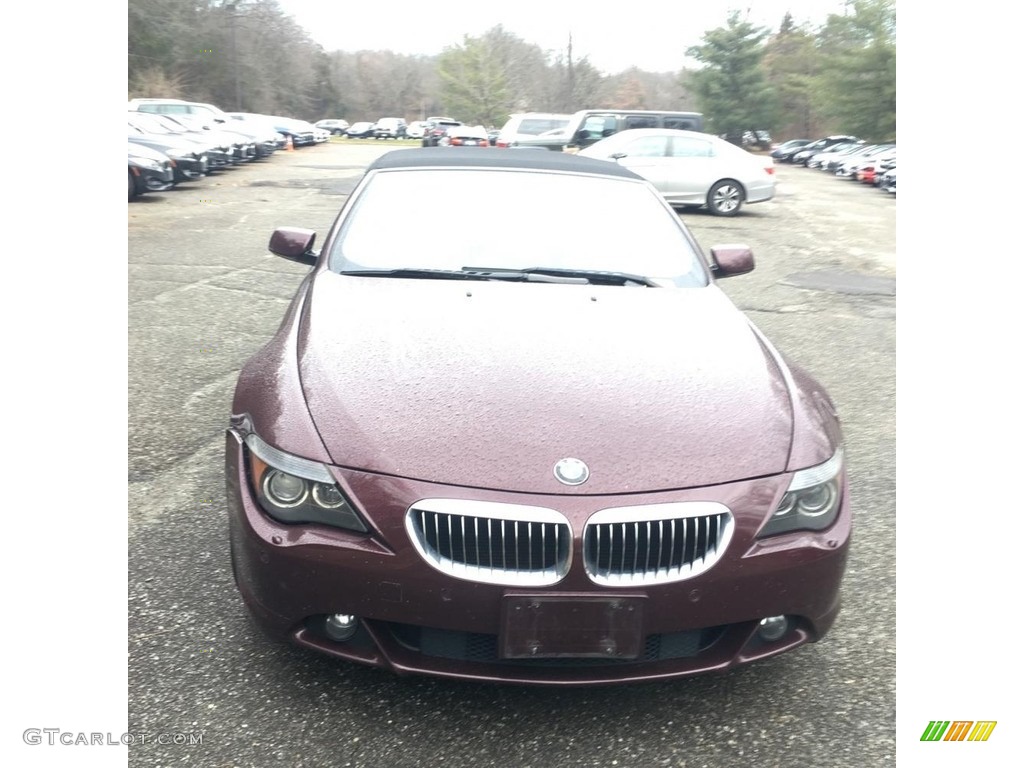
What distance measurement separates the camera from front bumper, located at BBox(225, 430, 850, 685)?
7.36 feet

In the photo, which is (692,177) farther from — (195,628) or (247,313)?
(195,628)

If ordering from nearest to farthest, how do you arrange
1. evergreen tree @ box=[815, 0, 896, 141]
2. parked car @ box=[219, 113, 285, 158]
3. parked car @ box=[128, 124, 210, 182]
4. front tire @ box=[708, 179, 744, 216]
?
front tire @ box=[708, 179, 744, 216] → parked car @ box=[128, 124, 210, 182] → parked car @ box=[219, 113, 285, 158] → evergreen tree @ box=[815, 0, 896, 141]

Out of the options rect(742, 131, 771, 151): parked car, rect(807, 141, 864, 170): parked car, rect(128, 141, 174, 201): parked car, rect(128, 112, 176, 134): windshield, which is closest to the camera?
rect(128, 141, 174, 201): parked car

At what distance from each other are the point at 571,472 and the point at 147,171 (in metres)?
15.3

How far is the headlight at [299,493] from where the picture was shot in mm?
2318

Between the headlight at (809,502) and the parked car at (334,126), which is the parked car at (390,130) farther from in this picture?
the headlight at (809,502)

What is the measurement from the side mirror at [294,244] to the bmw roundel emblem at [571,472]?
2.03 metres

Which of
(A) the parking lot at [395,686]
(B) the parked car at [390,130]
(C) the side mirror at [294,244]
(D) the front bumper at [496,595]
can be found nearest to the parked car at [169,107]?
(A) the parking lot at [395,686]

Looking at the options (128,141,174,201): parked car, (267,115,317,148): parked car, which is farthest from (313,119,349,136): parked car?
(128,141,174,201): parked car

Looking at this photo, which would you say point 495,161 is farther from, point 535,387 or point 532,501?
point 532,501

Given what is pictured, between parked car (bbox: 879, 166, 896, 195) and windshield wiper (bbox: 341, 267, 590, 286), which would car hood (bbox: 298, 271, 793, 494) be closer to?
A: windshield wiper (bbox: 341, 267, 590, 286)

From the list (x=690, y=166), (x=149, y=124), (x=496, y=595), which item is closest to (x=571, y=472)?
(x=496, y=595)

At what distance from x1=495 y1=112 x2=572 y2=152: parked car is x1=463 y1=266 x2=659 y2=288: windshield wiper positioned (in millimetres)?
17964
